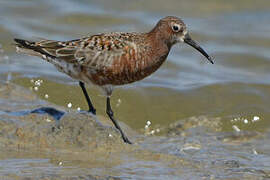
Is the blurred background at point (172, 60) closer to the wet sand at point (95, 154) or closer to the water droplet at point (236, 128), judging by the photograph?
the water droplet at point (236, 128)

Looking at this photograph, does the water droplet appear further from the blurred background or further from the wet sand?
the wet sand

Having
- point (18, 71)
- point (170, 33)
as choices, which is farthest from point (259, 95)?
point (18, 71)

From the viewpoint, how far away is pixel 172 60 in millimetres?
15102

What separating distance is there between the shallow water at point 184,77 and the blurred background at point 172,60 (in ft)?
0.07

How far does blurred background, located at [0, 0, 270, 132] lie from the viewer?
40.0ft

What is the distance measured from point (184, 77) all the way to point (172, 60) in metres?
1.13

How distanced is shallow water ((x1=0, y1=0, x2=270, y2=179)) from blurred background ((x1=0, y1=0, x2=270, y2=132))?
0.02m

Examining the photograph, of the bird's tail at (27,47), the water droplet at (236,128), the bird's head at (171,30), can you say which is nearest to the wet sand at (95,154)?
the bird's tail at (27,47)

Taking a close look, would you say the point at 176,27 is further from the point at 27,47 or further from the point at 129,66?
the point at 27,47

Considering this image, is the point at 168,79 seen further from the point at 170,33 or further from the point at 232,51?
the point at 170,33

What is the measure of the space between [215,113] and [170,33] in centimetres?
287

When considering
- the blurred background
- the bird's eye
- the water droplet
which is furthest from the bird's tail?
the water droplet

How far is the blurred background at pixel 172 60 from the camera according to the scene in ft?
40.0

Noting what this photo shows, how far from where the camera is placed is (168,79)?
1389cm
